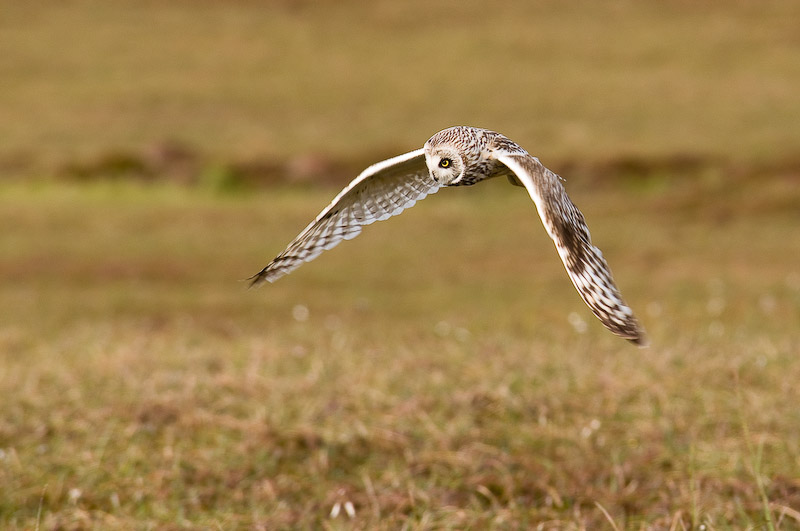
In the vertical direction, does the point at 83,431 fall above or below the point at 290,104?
below

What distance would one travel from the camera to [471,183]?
10.2 ft

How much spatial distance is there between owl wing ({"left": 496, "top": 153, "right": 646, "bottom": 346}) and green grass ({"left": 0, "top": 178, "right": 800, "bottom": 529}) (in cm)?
139

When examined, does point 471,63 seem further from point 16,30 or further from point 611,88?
point 16,30

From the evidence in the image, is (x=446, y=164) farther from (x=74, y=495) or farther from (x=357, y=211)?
(x=74, y=495)

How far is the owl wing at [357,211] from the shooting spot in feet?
12.3

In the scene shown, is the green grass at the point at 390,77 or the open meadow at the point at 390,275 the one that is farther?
the green grass at the point at 390,77

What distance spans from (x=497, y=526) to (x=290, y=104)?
22.8 m

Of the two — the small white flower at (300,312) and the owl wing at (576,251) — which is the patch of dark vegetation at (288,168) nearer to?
the small white flower at (300,312)

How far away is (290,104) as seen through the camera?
26.5 metres

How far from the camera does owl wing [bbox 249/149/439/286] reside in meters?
3.74

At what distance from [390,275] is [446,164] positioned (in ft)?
37.1

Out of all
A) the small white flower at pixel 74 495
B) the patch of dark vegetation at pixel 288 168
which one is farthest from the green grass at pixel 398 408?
the patch of dark vegetation at pixel 288 168

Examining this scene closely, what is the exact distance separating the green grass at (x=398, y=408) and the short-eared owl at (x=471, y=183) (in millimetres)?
1350

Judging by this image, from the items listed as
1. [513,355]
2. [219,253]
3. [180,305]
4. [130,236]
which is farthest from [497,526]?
[130,236]
